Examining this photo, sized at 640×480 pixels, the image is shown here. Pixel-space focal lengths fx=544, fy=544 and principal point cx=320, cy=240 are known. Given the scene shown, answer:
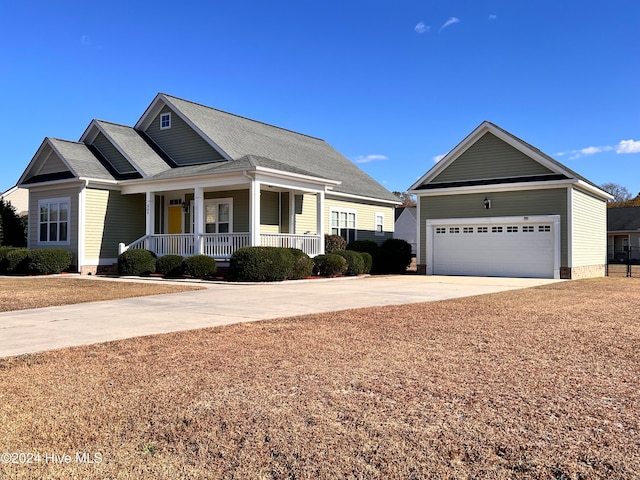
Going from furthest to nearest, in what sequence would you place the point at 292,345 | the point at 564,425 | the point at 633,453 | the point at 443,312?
1. the point at 443,312
2. the point at 292,345
3. the point at 564,425
4. the point at 633,453

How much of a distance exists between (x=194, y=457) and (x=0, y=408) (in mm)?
2075

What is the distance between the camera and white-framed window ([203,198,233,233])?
2322 centimetres

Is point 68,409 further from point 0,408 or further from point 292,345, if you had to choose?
point 292,345

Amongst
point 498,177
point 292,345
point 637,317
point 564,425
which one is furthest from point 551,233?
point 564,425

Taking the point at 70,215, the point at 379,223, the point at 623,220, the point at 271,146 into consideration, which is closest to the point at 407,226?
the point at 623,220

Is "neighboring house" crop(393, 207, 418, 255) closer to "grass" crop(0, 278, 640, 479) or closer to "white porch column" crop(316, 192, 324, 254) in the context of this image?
"white porch column" crop(316, 192, 324, 254)

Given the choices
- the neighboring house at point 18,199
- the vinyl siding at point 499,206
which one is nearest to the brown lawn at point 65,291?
the vinyl siding at point 499,206

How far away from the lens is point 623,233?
146 ft

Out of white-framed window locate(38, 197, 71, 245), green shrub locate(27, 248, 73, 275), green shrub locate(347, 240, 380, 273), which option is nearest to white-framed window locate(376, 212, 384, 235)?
green shrub locate(347, 240, 380, 273)

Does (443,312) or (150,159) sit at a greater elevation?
(150,159)

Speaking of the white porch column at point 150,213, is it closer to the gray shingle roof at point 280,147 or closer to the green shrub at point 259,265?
the gray shingle roof at point 280,147

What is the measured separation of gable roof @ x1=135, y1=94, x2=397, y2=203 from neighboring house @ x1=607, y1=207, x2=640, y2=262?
23668mm

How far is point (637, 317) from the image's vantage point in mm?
9680

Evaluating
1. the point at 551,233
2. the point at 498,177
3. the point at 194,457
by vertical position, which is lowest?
the point at 194,457
